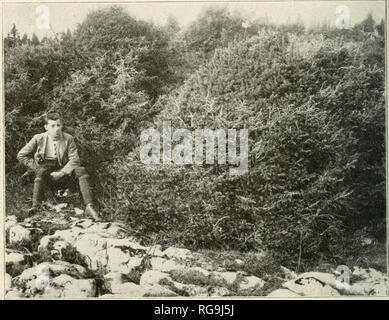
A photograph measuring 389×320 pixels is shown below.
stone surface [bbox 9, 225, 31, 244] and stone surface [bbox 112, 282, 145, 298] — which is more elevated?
stone surface [bbox 9, 225, 31, 244]

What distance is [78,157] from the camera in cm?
646

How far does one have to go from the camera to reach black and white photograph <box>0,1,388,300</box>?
6195 millimetres

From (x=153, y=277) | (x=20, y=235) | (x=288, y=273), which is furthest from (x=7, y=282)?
(x=288, y=273)

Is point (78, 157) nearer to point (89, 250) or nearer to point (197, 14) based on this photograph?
point (89, 250)

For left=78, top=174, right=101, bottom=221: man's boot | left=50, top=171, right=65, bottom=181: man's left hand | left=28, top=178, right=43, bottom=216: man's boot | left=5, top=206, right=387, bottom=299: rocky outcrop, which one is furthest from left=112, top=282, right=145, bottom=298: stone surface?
left=50, top=171, right=65, bottom=181: man's left hand

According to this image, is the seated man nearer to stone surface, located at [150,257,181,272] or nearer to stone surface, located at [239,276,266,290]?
stone surface, located at [150,257,181,272]

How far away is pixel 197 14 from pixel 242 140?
1.69 metres

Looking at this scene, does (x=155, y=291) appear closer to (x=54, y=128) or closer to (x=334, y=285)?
(x=334, y=285)

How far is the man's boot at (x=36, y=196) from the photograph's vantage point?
643cm

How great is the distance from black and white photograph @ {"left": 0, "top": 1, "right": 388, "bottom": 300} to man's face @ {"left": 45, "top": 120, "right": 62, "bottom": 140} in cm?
2

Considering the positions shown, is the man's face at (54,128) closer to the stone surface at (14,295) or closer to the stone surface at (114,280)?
the stone surface at (114,280)

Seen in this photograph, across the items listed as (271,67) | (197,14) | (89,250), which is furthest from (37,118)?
(271,67)

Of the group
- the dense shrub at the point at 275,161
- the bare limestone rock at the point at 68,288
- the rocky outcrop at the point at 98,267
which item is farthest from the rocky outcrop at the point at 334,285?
the bare limestone rock at the point at 68,288

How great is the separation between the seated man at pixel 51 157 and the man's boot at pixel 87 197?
13 mm
